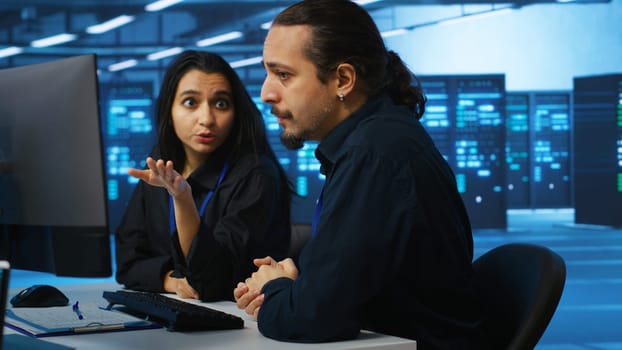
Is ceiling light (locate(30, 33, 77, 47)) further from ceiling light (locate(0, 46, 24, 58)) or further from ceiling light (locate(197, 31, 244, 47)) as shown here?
ceiling light (locate(197, 31, 244, 47))

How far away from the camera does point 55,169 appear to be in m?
1.68

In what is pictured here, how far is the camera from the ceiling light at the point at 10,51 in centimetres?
527

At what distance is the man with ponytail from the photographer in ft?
5.32

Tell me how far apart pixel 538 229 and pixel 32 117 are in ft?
12.8

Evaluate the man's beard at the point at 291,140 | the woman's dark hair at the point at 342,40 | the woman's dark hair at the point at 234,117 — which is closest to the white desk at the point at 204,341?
the man's beard at the point at 291,140

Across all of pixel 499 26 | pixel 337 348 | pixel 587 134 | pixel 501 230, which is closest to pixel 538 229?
pixel 501 230

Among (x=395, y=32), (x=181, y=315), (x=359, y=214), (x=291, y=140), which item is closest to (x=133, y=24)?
(x=395, y=32)

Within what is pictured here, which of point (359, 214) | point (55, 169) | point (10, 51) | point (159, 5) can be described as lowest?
point (359, 214)

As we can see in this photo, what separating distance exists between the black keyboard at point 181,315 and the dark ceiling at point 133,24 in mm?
3515

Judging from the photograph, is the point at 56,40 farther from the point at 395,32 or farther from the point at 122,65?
the point at 395,32

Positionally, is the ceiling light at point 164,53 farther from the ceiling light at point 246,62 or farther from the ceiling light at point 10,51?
the ceiling light at point 10,51

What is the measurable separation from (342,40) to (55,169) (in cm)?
68

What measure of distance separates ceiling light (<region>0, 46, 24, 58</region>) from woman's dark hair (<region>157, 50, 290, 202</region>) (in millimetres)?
2810

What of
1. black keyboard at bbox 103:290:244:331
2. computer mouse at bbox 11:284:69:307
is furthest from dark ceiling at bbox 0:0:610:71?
black keyboard at bbox 103:290:244:331
